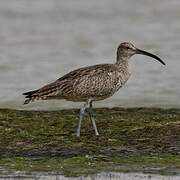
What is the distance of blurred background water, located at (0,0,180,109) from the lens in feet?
72.1

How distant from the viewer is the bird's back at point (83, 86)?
53.7 ft

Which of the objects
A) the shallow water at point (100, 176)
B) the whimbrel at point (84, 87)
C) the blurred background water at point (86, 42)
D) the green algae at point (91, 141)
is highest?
the blurred background water at point (86, 42)

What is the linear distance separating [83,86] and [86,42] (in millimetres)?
12769

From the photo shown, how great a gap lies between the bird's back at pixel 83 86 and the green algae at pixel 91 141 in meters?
0.49

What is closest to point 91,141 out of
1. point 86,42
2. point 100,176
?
point 100,176

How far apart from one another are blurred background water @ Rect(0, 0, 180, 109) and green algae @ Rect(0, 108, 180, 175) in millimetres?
2146

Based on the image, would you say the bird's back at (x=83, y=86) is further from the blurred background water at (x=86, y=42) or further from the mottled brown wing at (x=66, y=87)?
the blurred background water at (x=86, y=42)

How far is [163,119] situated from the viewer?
685 inches

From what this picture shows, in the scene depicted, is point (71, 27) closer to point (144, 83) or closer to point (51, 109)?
point (144, 83)

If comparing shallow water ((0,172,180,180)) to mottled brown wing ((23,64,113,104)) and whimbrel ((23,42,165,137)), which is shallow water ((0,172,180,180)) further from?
mottled brown wing ((23,64,113,104))

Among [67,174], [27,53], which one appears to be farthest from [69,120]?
[27,53]

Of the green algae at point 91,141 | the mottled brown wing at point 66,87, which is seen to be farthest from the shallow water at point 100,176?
the mottled brown wing at point 66,87

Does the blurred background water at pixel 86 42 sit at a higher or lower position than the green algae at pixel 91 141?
higher

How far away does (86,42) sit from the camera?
29.1m
